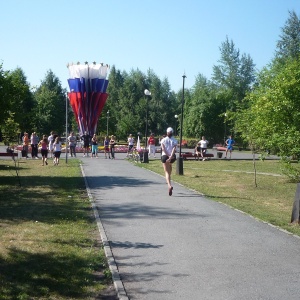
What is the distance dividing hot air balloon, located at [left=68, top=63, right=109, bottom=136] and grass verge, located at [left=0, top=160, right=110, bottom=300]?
8231 mm

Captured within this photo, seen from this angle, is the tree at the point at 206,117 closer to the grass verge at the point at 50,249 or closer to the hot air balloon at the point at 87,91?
the hot air balloon at the point at 87,91

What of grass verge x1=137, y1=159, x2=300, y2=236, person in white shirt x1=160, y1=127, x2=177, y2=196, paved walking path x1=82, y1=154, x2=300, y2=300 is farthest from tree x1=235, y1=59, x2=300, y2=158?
paved walking path x1=82, y1=154, x2=300, y2=300

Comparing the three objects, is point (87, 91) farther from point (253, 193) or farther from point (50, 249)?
point (50, 249)

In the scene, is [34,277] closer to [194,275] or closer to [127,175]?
[194,275]

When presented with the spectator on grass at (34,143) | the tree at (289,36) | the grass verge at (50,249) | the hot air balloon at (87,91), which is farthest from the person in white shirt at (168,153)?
the tree at (289,36)

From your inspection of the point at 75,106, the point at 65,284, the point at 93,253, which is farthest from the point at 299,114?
the point at 65,284

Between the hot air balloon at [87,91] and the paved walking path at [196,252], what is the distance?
940cm

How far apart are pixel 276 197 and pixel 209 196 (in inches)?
125

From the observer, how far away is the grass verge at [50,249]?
5.44 meters

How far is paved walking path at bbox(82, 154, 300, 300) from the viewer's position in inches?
214

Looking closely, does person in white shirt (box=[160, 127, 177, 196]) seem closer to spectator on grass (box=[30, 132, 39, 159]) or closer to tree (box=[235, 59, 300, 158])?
tree (box=[235, 59, 300, 158])

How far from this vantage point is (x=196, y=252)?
23.3ft

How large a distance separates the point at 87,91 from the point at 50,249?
14.2 metres

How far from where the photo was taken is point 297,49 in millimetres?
61938
